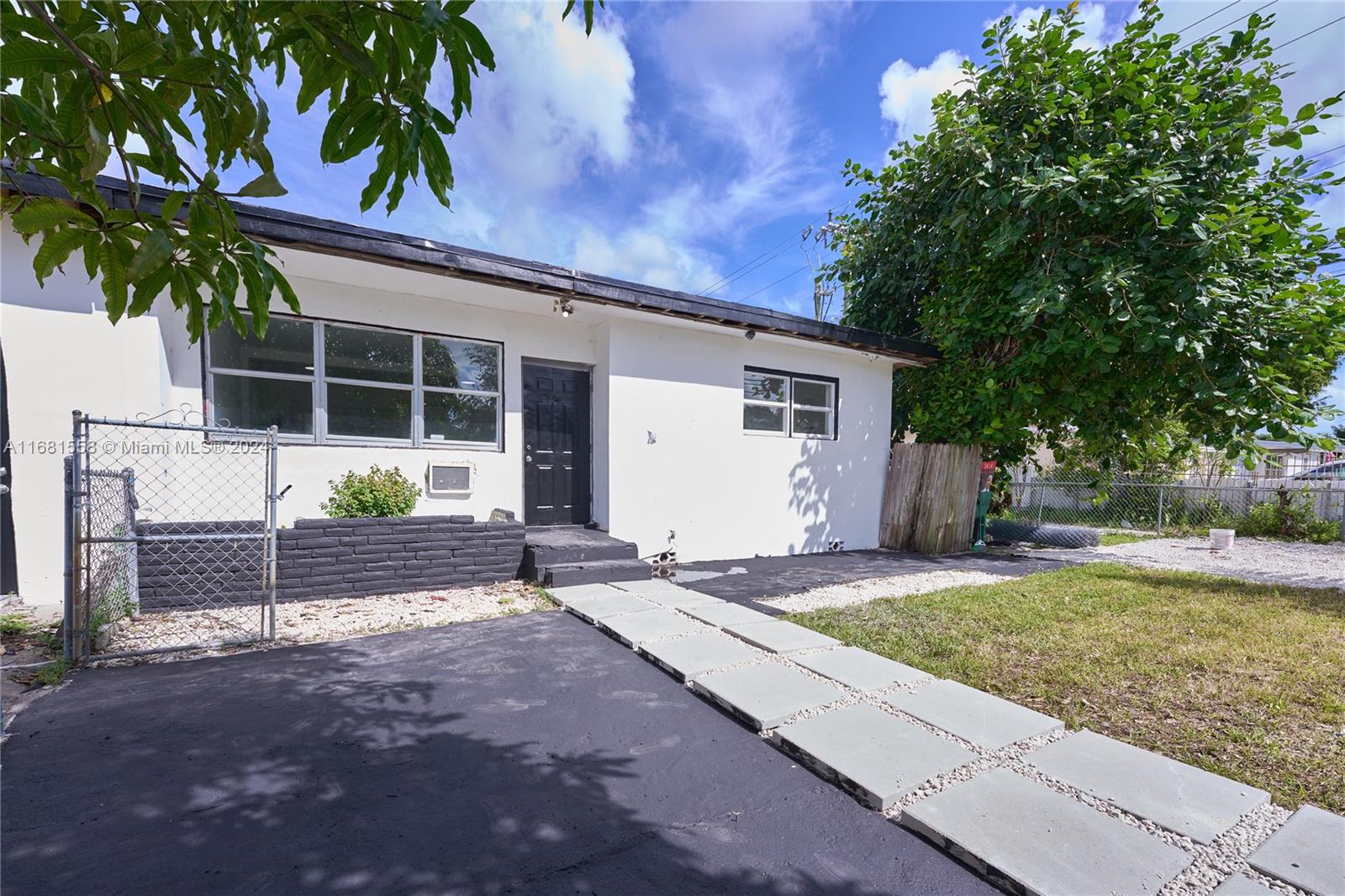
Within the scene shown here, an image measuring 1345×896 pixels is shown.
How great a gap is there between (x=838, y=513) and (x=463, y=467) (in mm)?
5773

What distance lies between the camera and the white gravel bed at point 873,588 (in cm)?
526

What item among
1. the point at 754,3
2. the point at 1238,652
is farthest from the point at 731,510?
the point at 754,3

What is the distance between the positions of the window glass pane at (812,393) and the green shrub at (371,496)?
18.4 feet

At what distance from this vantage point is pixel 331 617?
455cm

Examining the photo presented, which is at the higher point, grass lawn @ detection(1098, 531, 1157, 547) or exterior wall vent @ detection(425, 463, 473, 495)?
exterior wall vent @ detection(425, 463, 473, 495)

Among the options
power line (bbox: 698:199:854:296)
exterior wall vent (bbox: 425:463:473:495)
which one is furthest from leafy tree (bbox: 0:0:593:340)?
power line (bbox: 698:199:854:296)

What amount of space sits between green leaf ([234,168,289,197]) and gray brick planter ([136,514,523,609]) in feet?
13.2

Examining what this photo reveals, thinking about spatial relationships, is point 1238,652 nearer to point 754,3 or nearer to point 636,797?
point 636,797

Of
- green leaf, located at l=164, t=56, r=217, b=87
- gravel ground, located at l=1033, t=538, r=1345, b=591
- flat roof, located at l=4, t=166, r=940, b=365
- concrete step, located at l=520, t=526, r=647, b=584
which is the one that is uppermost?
flat roof, located at l=4, t=166, r=940, b=365

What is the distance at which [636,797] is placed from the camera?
219cm

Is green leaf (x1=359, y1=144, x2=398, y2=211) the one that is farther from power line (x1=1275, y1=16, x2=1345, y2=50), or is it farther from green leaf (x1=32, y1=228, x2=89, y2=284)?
power line (x1=1275, y1=16, x2=1345, y2=50)

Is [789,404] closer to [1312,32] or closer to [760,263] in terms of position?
[1312,32]

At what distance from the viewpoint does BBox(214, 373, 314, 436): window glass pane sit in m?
5.33

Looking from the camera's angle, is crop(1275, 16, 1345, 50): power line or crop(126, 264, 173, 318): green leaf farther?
crop(1275, 16, 1345, 50): power line
